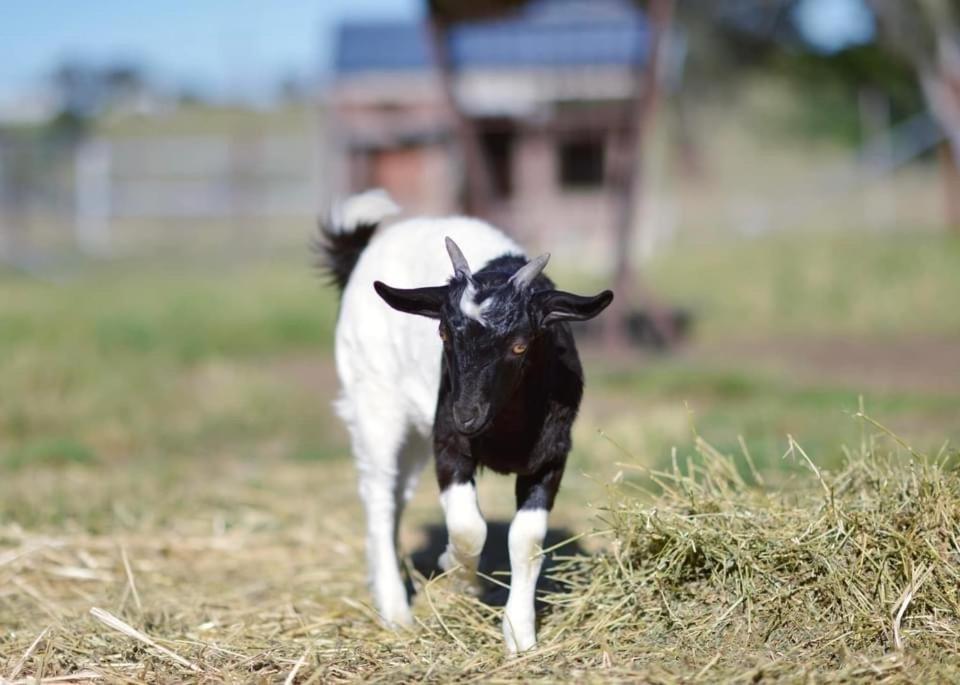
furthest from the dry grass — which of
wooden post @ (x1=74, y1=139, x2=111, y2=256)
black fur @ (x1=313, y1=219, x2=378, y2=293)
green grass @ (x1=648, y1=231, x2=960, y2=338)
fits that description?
wooden post @ (x1=74, y1=139, x2=111, y2=256)

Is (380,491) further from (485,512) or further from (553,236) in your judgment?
(553,236)

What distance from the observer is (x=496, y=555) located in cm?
594

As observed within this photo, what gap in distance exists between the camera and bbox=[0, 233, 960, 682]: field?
165 inches

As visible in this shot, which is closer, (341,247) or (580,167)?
(341,247)

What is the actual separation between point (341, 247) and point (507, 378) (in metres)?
2.10

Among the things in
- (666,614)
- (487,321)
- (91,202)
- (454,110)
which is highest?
(454,110)

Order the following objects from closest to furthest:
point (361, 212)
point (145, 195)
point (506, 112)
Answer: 1. point (361, 212)
2. point (506, 112)
3. point (145, 195)

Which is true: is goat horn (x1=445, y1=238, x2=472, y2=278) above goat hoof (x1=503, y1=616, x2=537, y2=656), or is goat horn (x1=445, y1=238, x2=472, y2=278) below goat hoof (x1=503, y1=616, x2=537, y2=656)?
above

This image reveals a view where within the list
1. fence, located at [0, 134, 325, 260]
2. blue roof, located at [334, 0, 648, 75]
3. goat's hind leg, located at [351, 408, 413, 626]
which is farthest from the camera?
fence, located at [0, 134, 325, 260]

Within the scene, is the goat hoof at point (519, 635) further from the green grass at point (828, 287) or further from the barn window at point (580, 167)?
the barn window at point (580, 167)

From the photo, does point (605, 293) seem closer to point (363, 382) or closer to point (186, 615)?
point (363, 382)

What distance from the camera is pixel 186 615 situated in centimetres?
512

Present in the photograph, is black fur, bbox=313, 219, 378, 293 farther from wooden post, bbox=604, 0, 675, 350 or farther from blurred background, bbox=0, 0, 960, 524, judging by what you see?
wooden post, bbox=604, 0, 675, 350

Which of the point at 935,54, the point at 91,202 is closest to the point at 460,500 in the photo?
the point at 935,54
